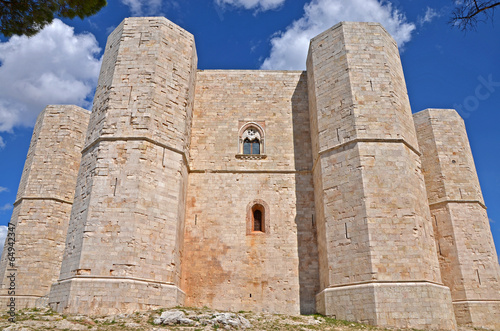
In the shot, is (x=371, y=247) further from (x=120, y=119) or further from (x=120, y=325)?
(x=120, y=119)

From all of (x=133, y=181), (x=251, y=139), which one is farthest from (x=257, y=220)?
(x=133, y=181)

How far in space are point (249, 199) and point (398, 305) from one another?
5.84 meters

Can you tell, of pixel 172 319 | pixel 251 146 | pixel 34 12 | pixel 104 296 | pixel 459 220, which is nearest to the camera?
pixel 34 12

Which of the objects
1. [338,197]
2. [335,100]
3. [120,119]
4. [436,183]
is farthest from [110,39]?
[436,183]

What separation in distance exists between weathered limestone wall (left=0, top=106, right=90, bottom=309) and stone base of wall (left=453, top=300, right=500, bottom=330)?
15032 mm

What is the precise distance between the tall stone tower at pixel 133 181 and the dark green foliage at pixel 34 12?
12.9ft

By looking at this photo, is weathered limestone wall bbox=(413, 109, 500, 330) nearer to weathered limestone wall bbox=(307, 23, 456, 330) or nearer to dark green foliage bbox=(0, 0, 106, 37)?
weathered limestone wall bbox=(307, 23, 456, 330)

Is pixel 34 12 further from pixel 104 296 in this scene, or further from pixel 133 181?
pixel 104 296

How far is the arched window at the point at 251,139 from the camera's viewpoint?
1481cm

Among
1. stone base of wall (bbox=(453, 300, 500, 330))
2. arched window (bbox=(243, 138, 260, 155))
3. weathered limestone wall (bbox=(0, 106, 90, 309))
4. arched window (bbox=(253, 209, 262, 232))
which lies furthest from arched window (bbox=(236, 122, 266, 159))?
stone base of wall (bbox=(453, 300, 500, 330))

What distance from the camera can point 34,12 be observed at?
8688 millimetres

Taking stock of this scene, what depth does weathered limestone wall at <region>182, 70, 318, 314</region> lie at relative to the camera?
41.2 ft

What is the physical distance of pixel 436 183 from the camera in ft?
51.3

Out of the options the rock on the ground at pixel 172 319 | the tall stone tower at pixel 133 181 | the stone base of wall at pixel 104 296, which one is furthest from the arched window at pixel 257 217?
the rock on the ground at pixel 172 319
